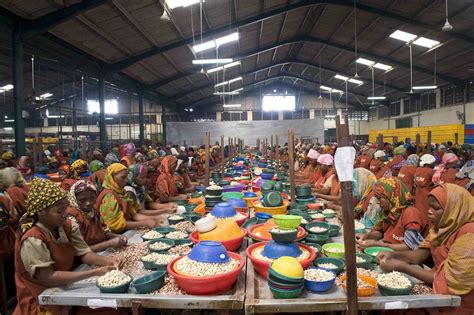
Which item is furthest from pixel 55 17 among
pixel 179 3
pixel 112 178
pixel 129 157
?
pixel 112 178

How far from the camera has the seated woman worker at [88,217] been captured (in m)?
2.80

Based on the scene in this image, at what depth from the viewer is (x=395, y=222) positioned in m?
3.01

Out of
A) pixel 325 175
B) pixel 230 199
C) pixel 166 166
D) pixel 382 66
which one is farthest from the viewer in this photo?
pixel 382 66

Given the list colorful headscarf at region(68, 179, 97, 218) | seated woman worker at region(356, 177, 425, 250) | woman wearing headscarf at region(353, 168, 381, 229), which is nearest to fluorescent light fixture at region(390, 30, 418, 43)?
woman wearing headscarf at region(353, 168, 381, 229)

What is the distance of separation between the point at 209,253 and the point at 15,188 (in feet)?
10.6

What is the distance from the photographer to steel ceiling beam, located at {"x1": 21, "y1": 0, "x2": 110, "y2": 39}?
770cm

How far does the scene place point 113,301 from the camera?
2.04 meters

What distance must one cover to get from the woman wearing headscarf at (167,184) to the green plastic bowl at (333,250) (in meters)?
3.37

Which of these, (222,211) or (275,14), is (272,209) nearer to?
(222,211)

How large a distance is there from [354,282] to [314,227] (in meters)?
1.37

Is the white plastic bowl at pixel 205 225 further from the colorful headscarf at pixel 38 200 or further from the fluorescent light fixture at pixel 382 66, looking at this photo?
the fluorescent light fixture at pixel 382 66

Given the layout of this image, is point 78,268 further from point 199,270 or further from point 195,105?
point 195,105

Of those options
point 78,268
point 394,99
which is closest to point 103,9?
point 78,268

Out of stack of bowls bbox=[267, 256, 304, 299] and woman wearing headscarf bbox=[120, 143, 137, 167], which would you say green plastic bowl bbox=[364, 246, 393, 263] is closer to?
stack of bowls bbox=[267, 256, 304, 299]
